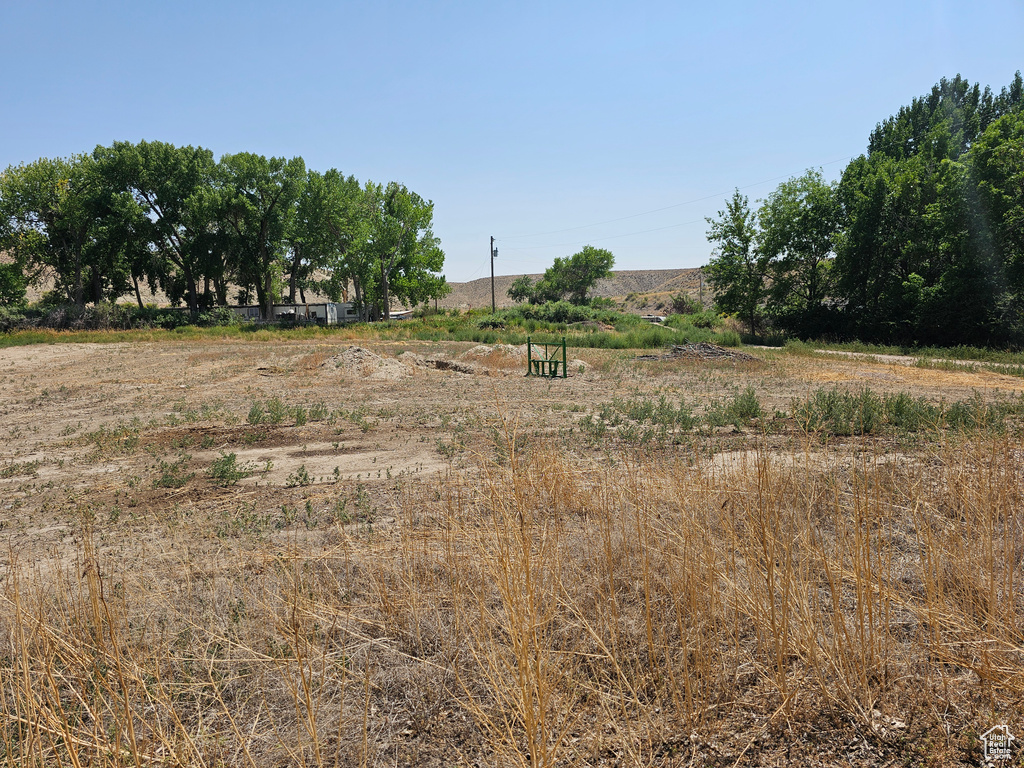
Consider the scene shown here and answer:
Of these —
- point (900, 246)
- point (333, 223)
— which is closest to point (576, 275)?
point (333, 223)

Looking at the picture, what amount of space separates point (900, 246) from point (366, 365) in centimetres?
3351

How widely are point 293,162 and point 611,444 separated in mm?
52833

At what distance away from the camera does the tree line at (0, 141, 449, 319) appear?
47188 millimetres

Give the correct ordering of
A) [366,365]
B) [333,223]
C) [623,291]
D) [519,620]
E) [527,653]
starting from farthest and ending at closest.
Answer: [623,291]
[333,223]
[366,365]
[519,620]
[527,653]

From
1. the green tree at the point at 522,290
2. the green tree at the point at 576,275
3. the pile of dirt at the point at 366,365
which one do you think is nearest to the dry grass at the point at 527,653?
the pile of dirt at the point at 366,365

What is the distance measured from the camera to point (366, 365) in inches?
827

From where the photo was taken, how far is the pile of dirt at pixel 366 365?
67.1 feet

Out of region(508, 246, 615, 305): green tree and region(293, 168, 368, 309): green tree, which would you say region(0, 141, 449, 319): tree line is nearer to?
region(293, 168, 368, 309): green tree

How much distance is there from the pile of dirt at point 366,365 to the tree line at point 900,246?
29.2 meters

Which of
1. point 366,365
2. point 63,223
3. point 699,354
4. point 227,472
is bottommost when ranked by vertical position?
point 227,472

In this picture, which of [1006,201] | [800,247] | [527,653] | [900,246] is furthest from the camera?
[800,247]

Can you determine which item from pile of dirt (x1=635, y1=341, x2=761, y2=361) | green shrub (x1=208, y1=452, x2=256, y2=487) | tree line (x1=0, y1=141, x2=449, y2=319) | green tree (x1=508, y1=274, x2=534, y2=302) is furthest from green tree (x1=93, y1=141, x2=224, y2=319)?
green tree (x1=508, y1=274, x2=534, y2=302)

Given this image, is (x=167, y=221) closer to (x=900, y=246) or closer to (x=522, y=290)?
(x=900, y=246)

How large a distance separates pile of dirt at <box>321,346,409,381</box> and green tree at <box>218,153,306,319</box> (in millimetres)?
36609
